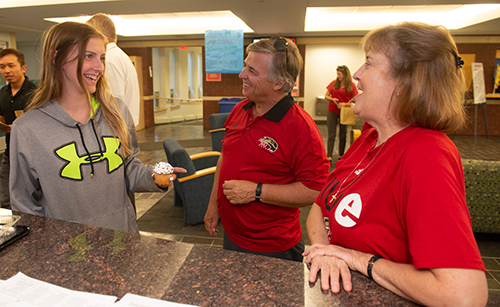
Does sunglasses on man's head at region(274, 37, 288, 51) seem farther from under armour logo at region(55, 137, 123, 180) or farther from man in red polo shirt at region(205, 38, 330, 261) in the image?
under armour logo at region(55, 137, 123, 180)

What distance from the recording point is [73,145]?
4.76 ft

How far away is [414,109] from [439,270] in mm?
423

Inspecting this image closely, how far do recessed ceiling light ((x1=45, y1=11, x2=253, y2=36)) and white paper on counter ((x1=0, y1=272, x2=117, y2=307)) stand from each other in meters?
8.74

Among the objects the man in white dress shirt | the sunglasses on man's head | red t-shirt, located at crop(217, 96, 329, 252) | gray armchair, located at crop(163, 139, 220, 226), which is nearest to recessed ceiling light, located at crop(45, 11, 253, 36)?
gray armchair, located at crop(163, 139, 220, 226)

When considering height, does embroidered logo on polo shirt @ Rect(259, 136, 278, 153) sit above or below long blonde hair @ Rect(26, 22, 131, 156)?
below

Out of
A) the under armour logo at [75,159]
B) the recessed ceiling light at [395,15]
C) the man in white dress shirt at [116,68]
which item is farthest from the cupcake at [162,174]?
→ the recessed ceiling light at [395,15]

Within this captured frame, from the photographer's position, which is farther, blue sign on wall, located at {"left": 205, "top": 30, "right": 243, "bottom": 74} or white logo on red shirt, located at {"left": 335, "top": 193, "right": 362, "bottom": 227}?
blue sign on wall, located at {"left": 205, "top": 30, "right": 243, "bottom": 74}

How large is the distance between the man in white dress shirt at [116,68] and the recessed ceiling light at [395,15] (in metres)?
5.93

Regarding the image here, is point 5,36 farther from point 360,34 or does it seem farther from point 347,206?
point 347,206

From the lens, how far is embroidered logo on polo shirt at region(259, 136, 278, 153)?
64.7 inches

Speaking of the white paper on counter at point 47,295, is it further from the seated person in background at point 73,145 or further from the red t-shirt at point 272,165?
the red t-shirt at point 272,165

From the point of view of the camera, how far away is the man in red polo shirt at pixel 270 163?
5.40ft

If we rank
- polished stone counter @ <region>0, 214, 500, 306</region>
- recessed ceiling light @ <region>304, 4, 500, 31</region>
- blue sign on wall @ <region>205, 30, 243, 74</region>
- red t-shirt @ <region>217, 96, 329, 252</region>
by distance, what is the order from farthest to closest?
blue sign on wall @ <region>205, 30, 243, 74</region> < recessed ceiling light @ <region>304, 4, 500, 31</region> < red t-shirt @ <region>217, 96, 329, 252</region> < polished stone counter @ <region>0, 214, 500, 306</region>

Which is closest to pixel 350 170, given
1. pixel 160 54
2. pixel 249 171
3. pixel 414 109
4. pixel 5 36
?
pixel 414 109
